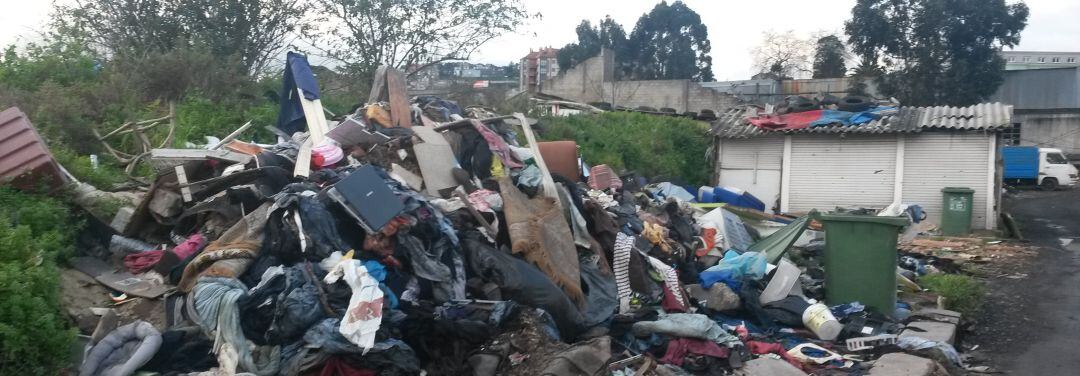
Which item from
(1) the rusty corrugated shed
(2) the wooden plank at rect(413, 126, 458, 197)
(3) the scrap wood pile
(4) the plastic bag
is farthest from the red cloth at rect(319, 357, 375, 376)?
(1) the rusty corrugated shed

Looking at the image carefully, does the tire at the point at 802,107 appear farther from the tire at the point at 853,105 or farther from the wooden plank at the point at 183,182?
the wooden plank at the point at 183,182

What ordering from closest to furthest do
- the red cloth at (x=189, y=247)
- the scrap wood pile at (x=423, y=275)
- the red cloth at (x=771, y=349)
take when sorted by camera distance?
the scrap wood pile at (x=423, y=275), the red cloth at (x=189, y=247), the red cloth at (x=771, y=349)

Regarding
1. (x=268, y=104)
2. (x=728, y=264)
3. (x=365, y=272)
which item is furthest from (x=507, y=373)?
(x=268, y=104)

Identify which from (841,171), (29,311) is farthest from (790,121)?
(29,311)

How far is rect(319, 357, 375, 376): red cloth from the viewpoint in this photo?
490 centimetres

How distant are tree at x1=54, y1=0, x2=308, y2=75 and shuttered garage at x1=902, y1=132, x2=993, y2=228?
1256 cm

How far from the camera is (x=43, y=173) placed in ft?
20.5

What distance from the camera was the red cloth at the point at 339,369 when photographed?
490 centimetres

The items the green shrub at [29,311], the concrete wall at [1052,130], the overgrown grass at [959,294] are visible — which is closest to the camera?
the green shrub at [29,311]

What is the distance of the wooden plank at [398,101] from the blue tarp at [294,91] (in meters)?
0.85

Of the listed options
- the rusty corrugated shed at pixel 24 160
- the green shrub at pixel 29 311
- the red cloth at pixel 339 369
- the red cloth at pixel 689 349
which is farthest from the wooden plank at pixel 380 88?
the red cloth at pixel 339 369

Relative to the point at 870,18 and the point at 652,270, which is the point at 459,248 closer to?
the point at 652,270

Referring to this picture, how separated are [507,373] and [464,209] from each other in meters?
2.02

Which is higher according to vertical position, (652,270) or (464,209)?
(464,209)
